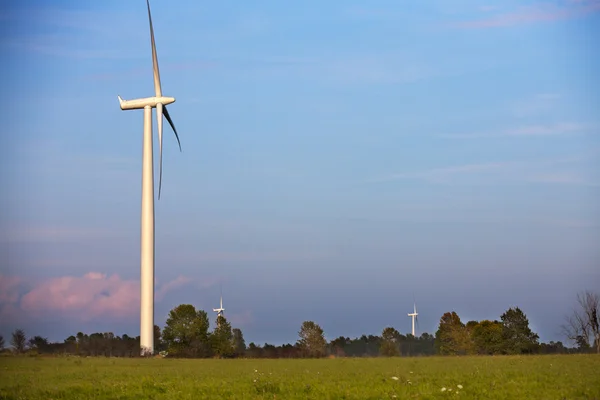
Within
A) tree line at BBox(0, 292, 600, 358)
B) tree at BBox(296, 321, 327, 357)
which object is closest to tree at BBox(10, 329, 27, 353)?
tree line at BBox(0, 292, 600, 358)

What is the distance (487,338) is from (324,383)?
69.0 meters

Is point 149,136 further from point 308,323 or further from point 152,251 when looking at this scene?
point 308,323

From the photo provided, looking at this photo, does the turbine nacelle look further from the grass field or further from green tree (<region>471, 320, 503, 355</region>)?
green tree (<region>471, 320, 503, 355</region>)

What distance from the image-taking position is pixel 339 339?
143 meters

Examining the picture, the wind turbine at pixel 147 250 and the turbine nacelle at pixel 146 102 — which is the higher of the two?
the turbine nacelle at pixel 146 102

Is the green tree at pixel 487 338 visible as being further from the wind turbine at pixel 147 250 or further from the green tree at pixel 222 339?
the wind turbine at pixel 147 250

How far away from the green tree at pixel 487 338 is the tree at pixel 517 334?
32.3 inches

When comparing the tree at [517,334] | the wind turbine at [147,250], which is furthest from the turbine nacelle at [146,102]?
the tree at [517,334]

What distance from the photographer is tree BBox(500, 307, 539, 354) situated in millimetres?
91812

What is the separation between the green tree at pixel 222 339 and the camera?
8931 centimetres

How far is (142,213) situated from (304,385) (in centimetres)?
4015

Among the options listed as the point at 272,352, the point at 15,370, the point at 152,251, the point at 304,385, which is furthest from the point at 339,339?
the point at 304,385

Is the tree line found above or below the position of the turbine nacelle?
below

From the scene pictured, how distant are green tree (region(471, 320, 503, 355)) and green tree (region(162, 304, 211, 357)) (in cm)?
3219
